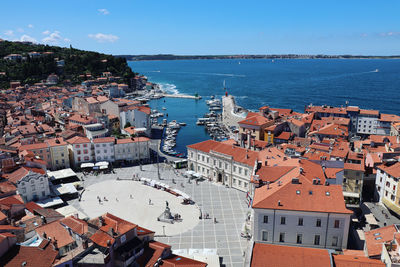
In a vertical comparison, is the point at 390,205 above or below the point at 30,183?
below

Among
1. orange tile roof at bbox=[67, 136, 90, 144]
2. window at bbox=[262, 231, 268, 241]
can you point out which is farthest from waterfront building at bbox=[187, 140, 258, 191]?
orange tile roof at bbox=[67, 136, 90, 144]

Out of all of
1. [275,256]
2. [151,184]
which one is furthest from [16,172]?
[275,256]

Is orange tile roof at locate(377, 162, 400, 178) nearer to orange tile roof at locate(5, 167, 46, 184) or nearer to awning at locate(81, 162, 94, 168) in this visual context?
orange tile roof at locate(5, 167, 46, 184)

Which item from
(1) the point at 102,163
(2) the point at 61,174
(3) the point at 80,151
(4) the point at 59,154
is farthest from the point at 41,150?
(1) the point at 102,163

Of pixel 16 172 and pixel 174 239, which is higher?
pixel 16 172

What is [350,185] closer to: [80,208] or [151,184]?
[151,184]

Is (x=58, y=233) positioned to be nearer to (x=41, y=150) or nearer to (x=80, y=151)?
(x=41, y=150)
